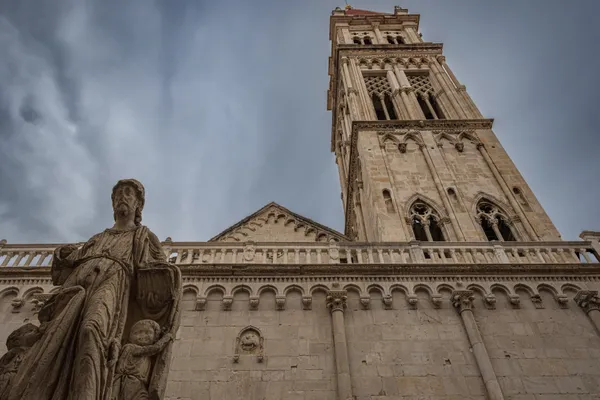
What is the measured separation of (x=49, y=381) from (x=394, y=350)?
25.0 feet

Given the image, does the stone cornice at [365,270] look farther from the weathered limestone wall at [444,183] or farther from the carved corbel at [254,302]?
the weathered limestone wall at [444,183]

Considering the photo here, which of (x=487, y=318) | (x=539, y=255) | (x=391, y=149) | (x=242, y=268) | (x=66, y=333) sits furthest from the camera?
(x=391, y=149)

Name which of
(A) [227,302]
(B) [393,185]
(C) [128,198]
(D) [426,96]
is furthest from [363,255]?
(D) [426,96]

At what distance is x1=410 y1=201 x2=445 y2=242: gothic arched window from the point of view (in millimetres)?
16973

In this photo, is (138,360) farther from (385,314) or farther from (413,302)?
(413,302)

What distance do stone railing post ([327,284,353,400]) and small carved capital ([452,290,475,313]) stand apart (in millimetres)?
2594

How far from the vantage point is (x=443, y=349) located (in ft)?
34.0

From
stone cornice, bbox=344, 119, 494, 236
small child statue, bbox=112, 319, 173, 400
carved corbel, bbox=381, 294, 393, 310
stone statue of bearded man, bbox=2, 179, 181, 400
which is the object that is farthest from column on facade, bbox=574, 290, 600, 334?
stone cornice, bbox=344, 119, 494, 236

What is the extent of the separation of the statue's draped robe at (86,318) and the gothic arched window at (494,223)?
14.1m

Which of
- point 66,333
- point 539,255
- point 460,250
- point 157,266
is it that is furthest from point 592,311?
point 66,333

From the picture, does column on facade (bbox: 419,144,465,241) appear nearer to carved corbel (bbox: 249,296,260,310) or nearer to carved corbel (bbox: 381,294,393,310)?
carved corbel (bbox: 381,294,393,310)

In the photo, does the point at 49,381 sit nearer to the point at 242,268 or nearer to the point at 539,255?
the point at 242,268

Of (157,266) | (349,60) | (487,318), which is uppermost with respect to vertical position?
(349,60)

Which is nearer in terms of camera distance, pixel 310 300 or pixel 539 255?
pixel 310 300
